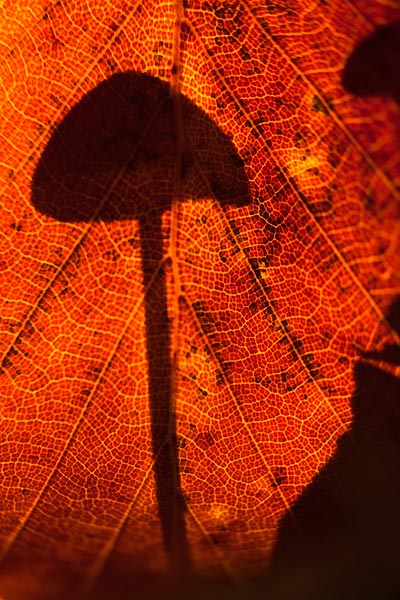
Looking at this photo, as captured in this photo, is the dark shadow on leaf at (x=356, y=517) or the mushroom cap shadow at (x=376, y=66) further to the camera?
the dark shadow on leaf at (x=356, y=517)

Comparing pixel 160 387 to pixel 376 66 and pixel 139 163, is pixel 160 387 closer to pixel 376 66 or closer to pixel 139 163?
pixel 139 163

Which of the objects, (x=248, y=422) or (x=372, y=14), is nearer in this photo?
(x=372, y=14)

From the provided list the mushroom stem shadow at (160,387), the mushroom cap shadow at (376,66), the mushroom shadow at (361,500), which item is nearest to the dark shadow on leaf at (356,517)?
the mushroom shadow at (361,500)

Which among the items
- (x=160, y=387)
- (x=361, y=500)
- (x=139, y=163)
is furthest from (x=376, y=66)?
(x=361, y=500)

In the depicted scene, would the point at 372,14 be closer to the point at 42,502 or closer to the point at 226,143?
the point at 226,143

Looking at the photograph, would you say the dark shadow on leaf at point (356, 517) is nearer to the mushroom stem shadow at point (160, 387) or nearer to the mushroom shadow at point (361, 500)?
the mushroom shadow at point (361, 500)

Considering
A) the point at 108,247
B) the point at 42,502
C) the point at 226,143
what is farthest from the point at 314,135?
the point at 42,502
